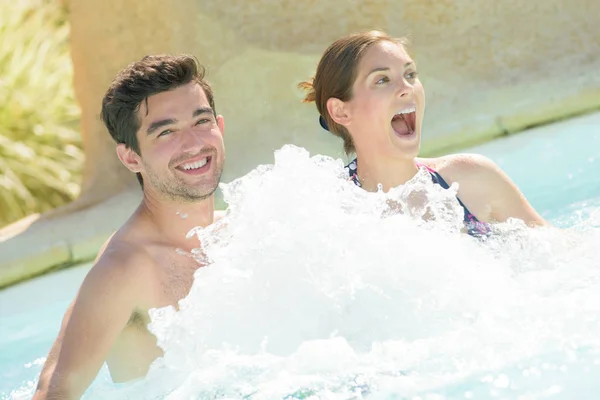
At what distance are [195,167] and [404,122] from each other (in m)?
0.96

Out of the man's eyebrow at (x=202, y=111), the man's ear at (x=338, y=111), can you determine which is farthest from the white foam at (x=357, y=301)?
the man's eyebrow at (x=202, y=111)

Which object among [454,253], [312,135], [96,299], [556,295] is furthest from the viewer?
[312,135]

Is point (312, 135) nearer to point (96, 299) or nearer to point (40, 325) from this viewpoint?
point (40, 325)

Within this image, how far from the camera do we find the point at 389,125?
149 inches

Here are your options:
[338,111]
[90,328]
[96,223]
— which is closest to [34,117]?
[96,223]

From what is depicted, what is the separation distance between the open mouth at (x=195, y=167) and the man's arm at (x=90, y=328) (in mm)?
353

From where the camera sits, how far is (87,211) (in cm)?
697

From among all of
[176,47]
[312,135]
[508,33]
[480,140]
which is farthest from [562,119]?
[176,47]

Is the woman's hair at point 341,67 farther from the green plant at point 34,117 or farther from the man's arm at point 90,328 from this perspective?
the green plant at point 34,117

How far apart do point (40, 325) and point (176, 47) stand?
3.08 meters

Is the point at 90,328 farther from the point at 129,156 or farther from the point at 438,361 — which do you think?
the point at 438,361

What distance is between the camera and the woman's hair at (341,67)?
12.6ft

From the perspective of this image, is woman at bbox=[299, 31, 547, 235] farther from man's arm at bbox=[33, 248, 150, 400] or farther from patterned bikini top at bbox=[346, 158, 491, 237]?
man's arm at bbox=[33, 248, 150, 400]

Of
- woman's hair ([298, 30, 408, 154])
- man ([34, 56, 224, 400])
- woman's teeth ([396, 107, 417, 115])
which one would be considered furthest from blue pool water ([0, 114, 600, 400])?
woman's hair ([298, 30, 408, 154])
